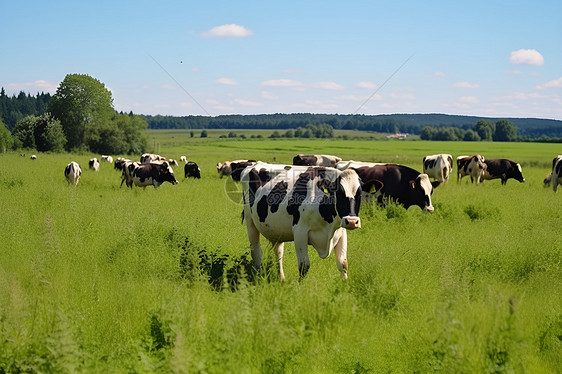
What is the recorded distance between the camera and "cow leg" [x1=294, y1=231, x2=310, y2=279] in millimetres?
7182

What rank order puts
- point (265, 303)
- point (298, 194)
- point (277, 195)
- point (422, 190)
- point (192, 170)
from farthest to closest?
point (192, 170) → point (422, 190) → point (277, 195) → point (298, 194) → point (265, 303)

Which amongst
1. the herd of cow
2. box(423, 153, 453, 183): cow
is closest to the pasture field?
the herd of cow

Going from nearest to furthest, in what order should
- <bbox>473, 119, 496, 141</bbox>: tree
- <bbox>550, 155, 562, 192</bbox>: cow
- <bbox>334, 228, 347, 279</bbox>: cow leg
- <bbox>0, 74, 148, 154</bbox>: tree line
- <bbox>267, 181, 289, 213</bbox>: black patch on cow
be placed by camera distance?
<bbox>334, 228, 347, 279</bbox>: cow leg
<bbox>267, 181, 289, 213</bbox>: black patch on cow
<bbox>550, 155, 562, 192</bbox>: cow
<bbox>0, 74, 148, 154</bbox>: tree line
<bbox>473, 119, 496, 141</bbox>: tree

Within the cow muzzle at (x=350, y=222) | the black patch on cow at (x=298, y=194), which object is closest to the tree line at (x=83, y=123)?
the black patch on cow at (x=298, y=194)

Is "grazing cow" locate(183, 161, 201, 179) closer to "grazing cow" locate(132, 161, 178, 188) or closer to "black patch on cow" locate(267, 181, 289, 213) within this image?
"grazing cow" locate(132, 161, 178, 188)

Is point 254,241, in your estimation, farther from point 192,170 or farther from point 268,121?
point 268,121

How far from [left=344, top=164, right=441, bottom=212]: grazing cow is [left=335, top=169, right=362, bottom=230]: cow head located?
6401mm

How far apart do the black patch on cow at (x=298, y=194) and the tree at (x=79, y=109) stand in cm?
6815

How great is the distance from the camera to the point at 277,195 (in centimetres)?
788

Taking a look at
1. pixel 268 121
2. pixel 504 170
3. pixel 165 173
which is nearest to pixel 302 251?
pixel 165 173

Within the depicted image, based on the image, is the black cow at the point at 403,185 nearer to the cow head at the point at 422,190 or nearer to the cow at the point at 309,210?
the cow head at the point at 422,190

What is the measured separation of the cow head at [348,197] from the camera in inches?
263

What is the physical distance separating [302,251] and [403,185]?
8179 millimetres

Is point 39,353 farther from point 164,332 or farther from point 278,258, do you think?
point 278,258
